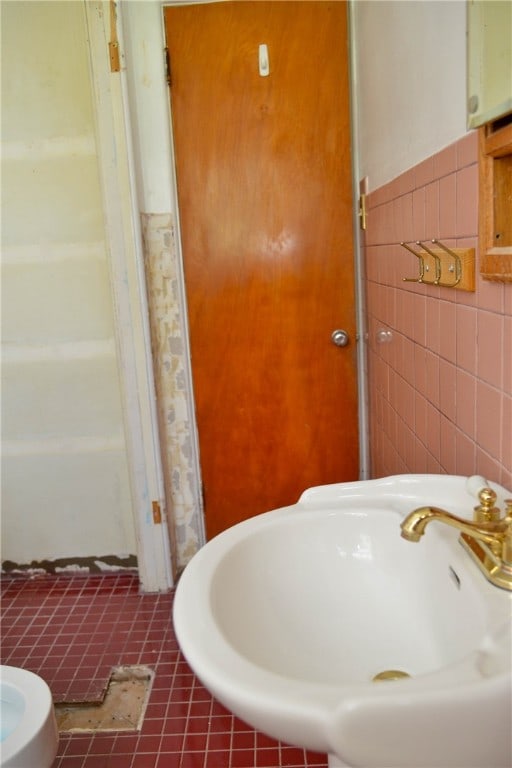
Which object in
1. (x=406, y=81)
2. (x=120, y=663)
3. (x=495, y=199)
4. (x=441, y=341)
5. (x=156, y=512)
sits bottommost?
(x=120, y=663)

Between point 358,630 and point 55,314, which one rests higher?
point 55,314

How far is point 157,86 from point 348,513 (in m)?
1.75

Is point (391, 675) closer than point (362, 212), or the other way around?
point (391, 675)

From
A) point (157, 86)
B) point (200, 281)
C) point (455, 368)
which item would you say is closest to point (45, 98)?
point (157, 86)

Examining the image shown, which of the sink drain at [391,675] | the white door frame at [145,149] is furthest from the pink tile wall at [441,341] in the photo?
the white door frame at [145,149]

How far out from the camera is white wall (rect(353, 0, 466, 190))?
3.71 ft

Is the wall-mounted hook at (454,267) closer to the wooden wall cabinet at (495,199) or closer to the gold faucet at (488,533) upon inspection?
the wooden wall cabinet at (495,199)

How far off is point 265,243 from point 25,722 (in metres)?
1.65

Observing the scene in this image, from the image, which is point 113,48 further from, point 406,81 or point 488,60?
point 488,60

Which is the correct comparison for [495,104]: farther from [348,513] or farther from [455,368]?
[348,513]

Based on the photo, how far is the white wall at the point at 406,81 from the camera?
113 centimetres

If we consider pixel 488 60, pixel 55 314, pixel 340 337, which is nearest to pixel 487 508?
pixel 488 60

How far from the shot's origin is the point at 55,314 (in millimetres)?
2443

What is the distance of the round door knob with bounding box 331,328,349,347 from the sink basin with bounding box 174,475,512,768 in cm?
121
